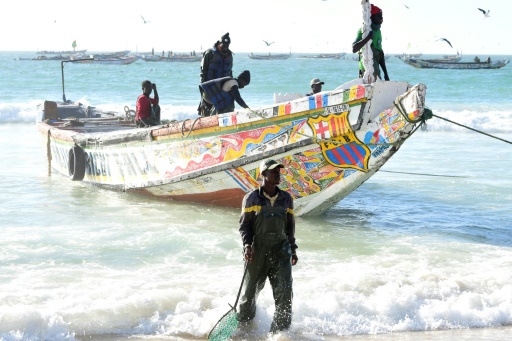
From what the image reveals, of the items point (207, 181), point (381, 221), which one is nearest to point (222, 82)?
point (207, 181)

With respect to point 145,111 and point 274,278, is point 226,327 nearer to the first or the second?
point 274,278

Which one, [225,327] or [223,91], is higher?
[223,91]

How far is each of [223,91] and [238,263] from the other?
8.66 feet

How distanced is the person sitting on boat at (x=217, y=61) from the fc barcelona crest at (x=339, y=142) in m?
1.61

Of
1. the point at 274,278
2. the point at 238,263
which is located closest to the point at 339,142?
the point at 238,263

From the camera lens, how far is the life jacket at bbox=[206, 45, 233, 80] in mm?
10164

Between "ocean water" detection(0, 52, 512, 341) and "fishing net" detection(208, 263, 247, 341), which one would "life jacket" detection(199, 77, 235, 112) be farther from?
"fishing net" detection(208, 263, 247, 341)

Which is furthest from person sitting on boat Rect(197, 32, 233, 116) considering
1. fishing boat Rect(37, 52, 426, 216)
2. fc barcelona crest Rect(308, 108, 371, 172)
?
fc barcelona crest Rect(308, 108, 371, 172)

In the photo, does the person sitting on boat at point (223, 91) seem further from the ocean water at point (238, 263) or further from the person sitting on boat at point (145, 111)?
the person sitting on boat at point (145, 111)

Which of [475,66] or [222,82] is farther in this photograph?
[475,66]

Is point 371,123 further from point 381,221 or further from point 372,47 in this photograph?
point 381,221

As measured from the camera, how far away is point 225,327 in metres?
6.25

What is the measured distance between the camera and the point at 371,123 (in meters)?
9.11

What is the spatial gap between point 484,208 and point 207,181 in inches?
157
